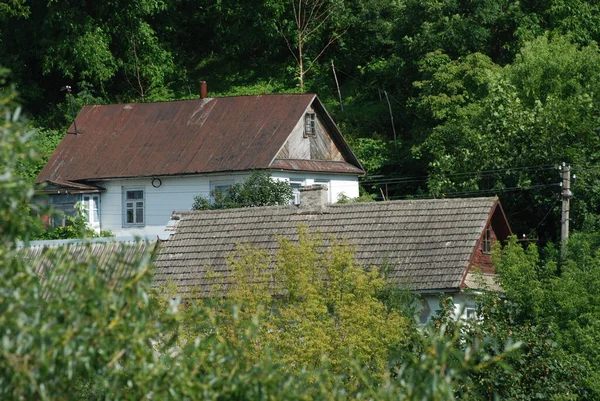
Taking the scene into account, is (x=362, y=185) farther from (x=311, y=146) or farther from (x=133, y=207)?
(x=133, y=207)

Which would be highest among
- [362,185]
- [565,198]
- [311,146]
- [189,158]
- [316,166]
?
[311,146]

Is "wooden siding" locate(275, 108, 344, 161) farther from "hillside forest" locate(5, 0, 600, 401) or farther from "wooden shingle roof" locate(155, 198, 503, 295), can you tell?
"wooden shingle roof" locate(155, 198, 503, 295)

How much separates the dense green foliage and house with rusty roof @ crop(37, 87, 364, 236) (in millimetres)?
1832

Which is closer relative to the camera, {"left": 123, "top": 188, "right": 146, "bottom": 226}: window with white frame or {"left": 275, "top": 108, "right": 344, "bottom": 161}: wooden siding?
{"left": 275, "top": 108, "right": 344, "bottom": 161}: wooden siding

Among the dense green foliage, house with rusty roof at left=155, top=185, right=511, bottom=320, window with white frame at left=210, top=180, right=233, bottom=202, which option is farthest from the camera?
window with white frame at left=210, top=180, right=233, bottom=202

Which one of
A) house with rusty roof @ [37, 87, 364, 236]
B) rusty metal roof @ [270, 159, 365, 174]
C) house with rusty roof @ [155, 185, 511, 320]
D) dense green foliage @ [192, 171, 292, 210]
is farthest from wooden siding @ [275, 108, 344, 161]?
house with rusty roof @ [155, 185, 511, 320]

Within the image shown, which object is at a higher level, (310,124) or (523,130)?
(310,124)

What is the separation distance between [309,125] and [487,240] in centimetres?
1244

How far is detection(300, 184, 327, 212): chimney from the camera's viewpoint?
26.2m

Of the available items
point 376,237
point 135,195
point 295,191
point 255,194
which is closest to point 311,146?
point 295,191

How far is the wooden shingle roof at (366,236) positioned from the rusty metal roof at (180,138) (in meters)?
8.62

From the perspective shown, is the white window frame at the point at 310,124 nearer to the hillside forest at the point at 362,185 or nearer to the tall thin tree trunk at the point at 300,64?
the hillside forest at the point at 362,185

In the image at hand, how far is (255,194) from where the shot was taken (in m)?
32.1

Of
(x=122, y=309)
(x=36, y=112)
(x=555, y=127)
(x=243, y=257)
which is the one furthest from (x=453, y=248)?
(x=36, y=112)
